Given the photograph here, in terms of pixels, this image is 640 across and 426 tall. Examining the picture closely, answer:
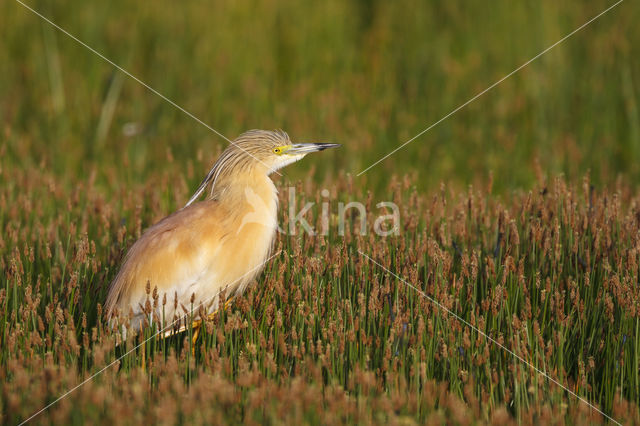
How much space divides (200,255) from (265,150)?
2.78 ft

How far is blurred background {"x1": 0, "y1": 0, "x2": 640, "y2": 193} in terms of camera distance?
8711 mm

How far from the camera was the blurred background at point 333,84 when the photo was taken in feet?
28.6

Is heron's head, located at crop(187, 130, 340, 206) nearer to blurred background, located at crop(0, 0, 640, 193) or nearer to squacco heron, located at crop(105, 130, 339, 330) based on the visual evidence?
squacco heron, located at crop(105, 130, 339, 330)

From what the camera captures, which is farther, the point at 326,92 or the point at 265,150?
the point at 326,92

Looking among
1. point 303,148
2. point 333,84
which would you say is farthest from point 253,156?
point 333,84

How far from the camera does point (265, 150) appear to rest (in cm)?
511

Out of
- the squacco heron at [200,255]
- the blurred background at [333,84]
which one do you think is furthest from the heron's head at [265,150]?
the blurred background at [333,84]

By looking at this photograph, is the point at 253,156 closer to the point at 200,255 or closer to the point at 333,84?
the point at 200,255

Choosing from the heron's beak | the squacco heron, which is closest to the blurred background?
the heron's beak

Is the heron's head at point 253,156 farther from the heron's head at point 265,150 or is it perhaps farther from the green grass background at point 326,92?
the green grass background at point 326,92

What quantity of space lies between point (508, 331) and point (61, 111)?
6.21 m

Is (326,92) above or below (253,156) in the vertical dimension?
above

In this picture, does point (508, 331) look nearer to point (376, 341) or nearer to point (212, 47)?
point (376, 341)

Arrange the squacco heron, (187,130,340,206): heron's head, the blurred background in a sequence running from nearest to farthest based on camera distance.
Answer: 1. the squacco heron
2. (187,130,340,206): heron's head
3. the blurred background
